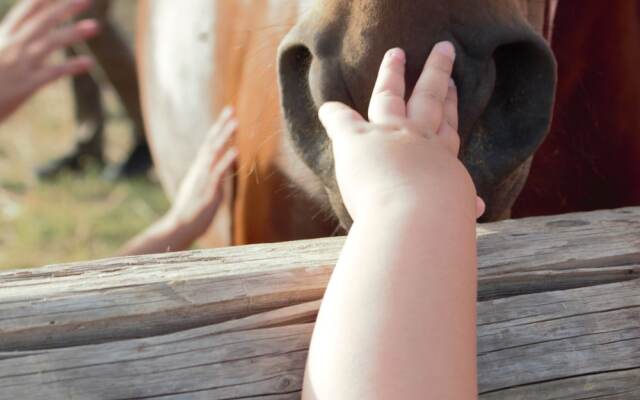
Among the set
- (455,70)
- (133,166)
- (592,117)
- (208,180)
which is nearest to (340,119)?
(455,70)

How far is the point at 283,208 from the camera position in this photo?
1.94m

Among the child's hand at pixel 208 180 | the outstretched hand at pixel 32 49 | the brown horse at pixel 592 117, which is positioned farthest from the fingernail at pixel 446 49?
the outstretched hand at pixel 32 49

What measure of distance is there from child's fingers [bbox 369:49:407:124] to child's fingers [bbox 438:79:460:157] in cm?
5

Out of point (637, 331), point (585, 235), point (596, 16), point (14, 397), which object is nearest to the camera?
point (14, 397)

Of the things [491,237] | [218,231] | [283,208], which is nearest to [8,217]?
[218,231]

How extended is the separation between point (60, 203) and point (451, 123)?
355 cm

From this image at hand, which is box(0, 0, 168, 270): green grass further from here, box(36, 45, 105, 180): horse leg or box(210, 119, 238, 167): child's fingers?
box(210, 119, 238, 167): child's fingers

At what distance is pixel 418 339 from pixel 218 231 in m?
1.74

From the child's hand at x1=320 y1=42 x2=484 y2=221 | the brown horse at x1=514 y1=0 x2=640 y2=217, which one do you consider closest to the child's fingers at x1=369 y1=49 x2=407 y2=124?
the child's hand at x1=320 y1=42 x2=484 y2=221

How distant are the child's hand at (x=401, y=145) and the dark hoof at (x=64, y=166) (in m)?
3.89

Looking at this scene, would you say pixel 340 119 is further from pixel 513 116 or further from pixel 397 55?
pixel 513 116

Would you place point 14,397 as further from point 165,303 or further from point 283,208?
point 283,208

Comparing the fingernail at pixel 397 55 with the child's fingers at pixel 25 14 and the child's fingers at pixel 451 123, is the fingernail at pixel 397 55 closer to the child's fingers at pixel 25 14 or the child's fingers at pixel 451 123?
the child's fingers at pixel 451 123

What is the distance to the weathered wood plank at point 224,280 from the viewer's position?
85 cm
